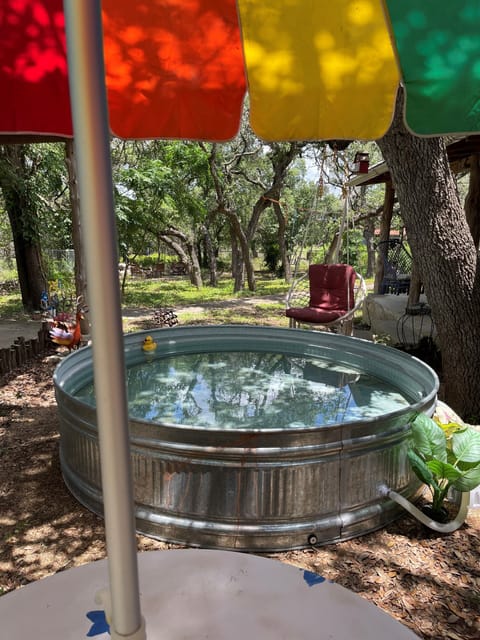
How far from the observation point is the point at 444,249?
165 inches

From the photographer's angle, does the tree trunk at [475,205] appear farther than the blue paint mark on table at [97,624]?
Yes

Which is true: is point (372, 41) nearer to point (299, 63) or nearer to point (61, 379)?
point (299, 63)

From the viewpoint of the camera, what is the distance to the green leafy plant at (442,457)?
262 cm

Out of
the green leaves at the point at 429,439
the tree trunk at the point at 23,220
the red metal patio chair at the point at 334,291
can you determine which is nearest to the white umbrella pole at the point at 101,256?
the green leaves at the point at 429,439

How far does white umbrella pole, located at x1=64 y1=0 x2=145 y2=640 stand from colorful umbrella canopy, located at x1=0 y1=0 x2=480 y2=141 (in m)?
1.87

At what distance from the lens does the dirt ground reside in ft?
6.91

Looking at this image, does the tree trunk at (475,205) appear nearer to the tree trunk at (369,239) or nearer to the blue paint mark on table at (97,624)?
the blue paint mark on table at (97,624)

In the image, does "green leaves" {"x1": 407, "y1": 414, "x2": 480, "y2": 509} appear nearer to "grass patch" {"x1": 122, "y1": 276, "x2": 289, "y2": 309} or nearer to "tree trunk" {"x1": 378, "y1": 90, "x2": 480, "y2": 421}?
"tree trunk" {"x1": 378, "y1": 90, "x2": 480, "y2": 421}

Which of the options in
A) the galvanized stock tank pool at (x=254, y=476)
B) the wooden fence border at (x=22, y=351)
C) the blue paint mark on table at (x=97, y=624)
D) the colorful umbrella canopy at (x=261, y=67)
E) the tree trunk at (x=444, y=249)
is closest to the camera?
the blue paint mark on table at (x=97, y=624)

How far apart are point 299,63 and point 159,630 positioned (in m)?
2.65

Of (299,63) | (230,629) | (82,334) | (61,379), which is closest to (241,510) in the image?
(230,629)

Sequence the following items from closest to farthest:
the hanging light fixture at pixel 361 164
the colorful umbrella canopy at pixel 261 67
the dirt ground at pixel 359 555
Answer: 1. the dirt ground at pixel 359 555
2. the colorful umbrella canopy at pixel 261 67
3. the hanging light fixture at pixel 361 164

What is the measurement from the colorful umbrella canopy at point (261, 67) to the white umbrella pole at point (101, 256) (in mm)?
1866

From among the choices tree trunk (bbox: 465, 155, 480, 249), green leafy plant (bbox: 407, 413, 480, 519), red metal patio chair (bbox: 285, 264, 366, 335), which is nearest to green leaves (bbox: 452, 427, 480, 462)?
green leafy plant (bbox: 407, 413, 480, 519)
